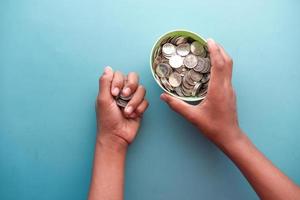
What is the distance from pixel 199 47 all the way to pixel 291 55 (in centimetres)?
28

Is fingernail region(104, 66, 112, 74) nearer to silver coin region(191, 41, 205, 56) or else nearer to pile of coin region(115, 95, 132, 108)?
pile of coin region(115, 95, 132, 108)

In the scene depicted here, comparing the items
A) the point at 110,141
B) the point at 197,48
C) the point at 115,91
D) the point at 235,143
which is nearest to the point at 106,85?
the point at 115,91

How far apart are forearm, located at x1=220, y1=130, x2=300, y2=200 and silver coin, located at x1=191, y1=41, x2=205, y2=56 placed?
0.24 metres

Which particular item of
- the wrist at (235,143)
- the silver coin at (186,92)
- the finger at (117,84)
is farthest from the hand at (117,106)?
the wrist at (235,143)

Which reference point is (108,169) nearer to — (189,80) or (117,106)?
(117,106)

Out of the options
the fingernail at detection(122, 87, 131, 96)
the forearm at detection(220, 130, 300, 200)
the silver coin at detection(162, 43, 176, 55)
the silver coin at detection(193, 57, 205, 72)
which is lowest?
the forearm at detection(220, 130, 300, 200)

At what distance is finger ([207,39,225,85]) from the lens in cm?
77

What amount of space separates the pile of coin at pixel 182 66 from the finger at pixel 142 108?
0.07 metres

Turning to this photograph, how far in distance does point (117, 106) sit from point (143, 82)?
0.38 ft

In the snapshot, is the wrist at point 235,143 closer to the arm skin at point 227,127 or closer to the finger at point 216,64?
the arm skin at point 227,127

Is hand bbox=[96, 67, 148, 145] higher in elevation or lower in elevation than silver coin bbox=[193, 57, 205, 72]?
lower

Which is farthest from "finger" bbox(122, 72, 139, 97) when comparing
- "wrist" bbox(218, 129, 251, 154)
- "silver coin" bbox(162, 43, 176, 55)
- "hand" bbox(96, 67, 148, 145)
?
"wrist" bbox(218, 129, 251, 154)

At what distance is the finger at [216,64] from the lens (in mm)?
771

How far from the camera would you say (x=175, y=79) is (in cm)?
86
